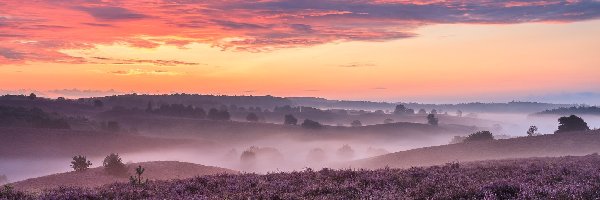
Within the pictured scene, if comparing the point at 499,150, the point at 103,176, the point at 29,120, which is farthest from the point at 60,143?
the point at 499,150

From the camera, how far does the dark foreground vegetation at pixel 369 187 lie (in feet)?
33.4

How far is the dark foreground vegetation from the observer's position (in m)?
10.2

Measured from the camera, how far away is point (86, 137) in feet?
442

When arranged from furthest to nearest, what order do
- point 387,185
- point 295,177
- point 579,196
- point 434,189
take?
point 295,177
point 387,185
point 434,189
point 579,196

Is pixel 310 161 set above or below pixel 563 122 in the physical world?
below

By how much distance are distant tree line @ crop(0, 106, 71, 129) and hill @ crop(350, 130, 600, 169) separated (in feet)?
344

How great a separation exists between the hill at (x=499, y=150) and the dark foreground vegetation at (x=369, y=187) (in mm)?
47814

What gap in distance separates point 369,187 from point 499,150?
59519 millimetres

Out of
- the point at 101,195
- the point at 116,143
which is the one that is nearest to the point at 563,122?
the point at 101,195

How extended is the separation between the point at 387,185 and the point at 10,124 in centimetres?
14957

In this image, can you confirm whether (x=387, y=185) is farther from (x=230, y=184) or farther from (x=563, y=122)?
(x=563, y=122)

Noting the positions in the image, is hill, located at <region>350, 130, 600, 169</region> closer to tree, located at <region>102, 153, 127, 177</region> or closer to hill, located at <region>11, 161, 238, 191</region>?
hill, located at <region>11, 161, 238, 191</region>

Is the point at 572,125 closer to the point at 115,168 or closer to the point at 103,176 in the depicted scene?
the point at 115,168

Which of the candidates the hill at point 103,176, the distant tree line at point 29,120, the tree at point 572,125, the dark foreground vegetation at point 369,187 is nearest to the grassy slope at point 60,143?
the distant tree line at point 29,120
